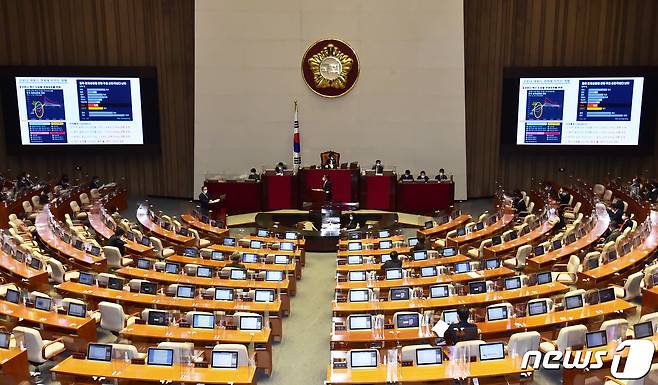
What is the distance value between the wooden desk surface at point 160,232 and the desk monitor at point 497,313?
9.04 m

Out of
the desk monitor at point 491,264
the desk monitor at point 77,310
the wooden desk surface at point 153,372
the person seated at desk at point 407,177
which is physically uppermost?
the person seated at desk at point 407,177

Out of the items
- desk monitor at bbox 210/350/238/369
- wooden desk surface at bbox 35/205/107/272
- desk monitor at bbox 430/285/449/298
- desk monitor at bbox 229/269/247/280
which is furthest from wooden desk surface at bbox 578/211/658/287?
wooden desk surface at bbox 35/205/107/272

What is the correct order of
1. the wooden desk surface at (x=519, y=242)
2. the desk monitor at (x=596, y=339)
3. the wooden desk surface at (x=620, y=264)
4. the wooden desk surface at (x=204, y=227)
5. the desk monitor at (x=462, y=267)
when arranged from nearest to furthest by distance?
the desk monitor at (x=596, y=339), the wooden desk surface at (x=620, y=264), the desk monitor at (x=462, y=267), the wooden desk surface at (x=519, y=242), the wooden desk surface at (x=204, y=227)

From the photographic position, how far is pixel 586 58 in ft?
79.3

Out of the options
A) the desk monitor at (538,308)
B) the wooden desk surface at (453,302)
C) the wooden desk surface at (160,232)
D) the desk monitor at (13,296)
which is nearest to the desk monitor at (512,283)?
the wooden desk surface at (453,302)

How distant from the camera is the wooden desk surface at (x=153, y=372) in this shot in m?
8.55

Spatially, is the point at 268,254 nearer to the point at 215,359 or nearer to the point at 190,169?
the point at 215,359

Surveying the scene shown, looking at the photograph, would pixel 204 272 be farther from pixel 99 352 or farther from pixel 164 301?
pixel 99 352

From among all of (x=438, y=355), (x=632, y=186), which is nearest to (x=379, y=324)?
(x=438, y=355)

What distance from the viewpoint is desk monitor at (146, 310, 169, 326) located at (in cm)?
1047

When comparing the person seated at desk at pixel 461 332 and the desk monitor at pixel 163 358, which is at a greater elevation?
the person seated at desk at pixel 461 332

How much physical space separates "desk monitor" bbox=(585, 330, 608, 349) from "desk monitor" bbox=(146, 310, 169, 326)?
20.7 feet

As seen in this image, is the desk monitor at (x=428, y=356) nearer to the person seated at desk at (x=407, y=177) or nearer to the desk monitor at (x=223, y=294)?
the desk monitor at (x=223, y=294)

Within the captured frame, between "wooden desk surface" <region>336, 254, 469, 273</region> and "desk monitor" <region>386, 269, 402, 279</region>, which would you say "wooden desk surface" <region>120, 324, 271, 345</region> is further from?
"wooden desk surface" <region>336, 254, 469, 273</region>
